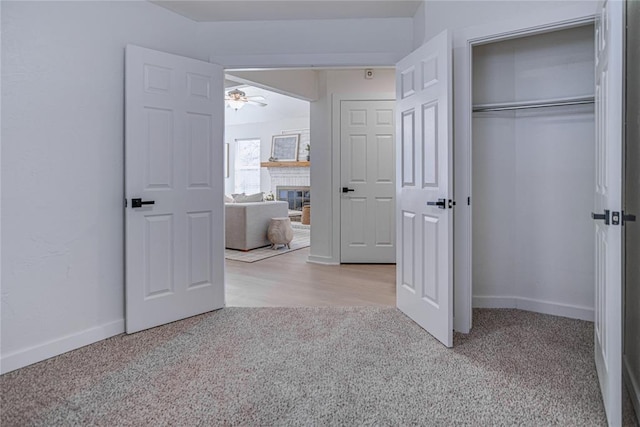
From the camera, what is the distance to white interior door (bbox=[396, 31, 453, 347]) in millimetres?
2391

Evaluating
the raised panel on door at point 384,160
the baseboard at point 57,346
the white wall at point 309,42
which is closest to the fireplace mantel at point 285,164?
the raised panel on door at point 384,160

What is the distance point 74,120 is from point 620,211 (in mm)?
2789

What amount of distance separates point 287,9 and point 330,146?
217 centimetres

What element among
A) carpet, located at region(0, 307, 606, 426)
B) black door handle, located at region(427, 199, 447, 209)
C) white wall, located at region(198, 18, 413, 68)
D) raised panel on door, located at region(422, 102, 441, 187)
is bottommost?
carpet, located at region(0, 307, 606, 426)

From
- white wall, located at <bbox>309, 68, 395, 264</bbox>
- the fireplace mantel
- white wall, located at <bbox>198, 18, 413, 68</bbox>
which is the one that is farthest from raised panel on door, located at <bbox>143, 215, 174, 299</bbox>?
the fireplace mantel

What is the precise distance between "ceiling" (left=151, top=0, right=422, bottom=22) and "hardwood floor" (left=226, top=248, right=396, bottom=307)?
2272 mm

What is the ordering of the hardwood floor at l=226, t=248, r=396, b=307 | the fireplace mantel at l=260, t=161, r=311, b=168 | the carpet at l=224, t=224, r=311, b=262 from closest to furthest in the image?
the hardwood floor at l=226, t=248, r=396, b=307 < the carpet at l=224, t=224, r=311, b=262 < the fireplace mantel at l=260, t=161, r=311, b=168

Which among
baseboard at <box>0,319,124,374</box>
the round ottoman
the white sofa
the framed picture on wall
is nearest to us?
baseboard at <box>0,319,124,374</box>

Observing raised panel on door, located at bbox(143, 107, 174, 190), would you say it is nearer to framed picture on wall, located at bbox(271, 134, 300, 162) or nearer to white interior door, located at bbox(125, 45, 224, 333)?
white interior door, located at bbox(125, 45, 224, 333)

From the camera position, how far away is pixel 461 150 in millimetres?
2609

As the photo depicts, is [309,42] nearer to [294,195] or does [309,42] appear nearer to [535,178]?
[535,178]

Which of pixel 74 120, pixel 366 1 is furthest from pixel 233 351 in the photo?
pixel 366 1

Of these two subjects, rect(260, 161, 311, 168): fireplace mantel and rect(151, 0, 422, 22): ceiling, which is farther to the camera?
rect(260, 161, 311, 168): fireplace mantel

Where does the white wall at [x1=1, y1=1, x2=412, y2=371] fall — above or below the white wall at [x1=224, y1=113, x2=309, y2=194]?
below
